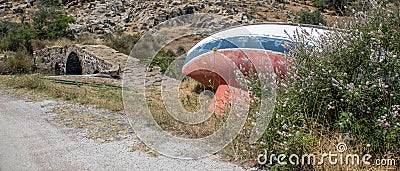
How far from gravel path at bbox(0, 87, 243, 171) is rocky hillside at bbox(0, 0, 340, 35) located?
2299 cm

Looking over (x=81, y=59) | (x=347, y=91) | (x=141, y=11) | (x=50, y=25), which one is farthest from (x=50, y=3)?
(x=347, y=91)

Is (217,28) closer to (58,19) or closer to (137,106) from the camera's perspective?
(137,106)

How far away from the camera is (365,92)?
393cm

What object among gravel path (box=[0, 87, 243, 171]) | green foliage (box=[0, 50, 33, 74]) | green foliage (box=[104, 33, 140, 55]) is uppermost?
gravel path (box=[0, 87, 243, 171])

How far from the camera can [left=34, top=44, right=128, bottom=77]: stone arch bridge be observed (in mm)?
17334

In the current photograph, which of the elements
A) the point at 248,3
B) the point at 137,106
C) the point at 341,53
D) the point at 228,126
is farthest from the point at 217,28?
the point at 248,3

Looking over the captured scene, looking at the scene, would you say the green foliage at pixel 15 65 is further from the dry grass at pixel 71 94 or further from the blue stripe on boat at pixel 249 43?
the blue stripe on boat at pixel 249 43

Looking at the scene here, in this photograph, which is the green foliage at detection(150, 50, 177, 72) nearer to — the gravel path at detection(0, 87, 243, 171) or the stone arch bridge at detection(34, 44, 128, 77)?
the stone arch bridge at detection(34, 44, 128, 77)

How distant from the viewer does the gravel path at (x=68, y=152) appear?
4.52 meters

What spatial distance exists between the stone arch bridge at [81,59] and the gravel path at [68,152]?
9.60m

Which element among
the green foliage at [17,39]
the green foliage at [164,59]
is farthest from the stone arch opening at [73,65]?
the green foliage at [164,59]

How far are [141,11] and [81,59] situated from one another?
16.2 meters

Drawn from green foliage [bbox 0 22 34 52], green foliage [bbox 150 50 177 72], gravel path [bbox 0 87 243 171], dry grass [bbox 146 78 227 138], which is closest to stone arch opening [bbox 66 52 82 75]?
green foliage [bbox 0 22 34 52]

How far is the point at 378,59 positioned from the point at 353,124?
65cm
